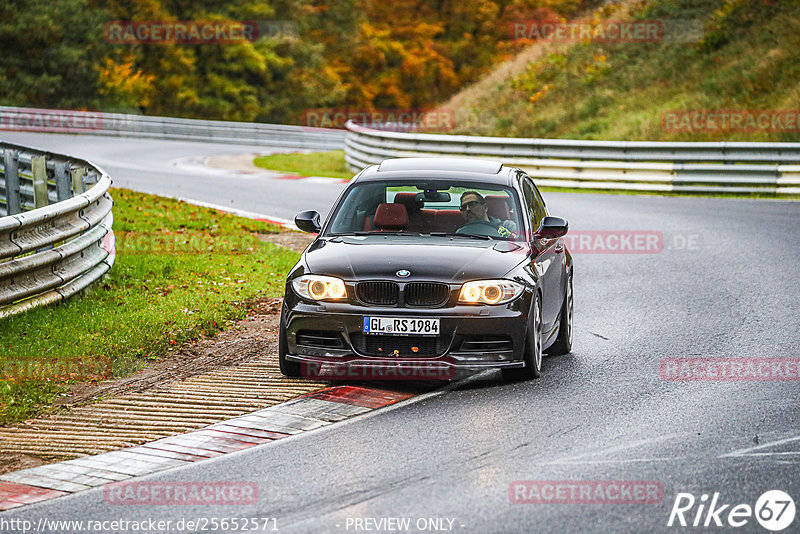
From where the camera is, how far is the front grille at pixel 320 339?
28.2 ft

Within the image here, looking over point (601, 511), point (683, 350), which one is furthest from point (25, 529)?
point (683, 350)

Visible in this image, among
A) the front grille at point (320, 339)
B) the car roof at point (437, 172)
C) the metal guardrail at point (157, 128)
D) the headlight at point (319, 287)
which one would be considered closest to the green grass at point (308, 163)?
the metal guardrail at point (157, 128)

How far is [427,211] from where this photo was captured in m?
9.82

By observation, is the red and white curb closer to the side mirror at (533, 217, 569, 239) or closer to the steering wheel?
the steering wheel

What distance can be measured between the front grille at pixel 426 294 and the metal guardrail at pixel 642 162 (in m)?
16.5

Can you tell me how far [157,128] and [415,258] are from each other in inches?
1466

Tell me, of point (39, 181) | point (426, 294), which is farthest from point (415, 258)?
point (39, 181)

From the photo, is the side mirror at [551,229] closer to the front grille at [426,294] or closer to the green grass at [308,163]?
the front grille at [426,294]

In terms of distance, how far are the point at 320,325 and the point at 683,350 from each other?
341cm

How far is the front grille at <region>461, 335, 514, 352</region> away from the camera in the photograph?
8547 millimetres

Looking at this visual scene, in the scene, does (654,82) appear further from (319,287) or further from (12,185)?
(319,287)

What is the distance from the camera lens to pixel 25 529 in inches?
228

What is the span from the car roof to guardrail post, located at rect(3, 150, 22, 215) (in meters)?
7.01

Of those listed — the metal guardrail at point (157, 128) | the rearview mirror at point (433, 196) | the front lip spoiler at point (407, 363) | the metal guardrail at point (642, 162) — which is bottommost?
the metal guardrail at point (157, 128)
